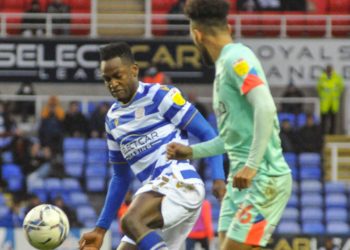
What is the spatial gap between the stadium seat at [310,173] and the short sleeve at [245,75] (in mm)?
13678

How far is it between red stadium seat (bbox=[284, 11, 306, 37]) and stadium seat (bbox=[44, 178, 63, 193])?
221 inches

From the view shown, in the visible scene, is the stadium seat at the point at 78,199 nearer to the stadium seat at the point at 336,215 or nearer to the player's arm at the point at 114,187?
the stadium seat at the point at 336,215

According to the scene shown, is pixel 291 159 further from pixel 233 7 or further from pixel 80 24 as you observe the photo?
pixel 80 24

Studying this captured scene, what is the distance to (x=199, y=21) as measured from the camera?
7.29m

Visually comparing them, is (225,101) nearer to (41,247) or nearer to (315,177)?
(41,247)

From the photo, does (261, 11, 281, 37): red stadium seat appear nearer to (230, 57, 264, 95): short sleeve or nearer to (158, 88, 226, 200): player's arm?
(158, 88, 226, 200): player's arm

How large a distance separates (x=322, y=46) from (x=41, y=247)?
14.0 m

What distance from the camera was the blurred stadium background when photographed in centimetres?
2002

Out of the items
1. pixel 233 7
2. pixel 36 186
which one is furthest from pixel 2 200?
pixel 233 7

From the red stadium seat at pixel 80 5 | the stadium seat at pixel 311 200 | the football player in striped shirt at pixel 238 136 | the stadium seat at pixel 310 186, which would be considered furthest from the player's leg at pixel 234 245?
the red stadium seat at pixel 80 5

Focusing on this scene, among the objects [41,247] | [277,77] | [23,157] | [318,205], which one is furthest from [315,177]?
[41,247]

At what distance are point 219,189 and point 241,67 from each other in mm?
1194

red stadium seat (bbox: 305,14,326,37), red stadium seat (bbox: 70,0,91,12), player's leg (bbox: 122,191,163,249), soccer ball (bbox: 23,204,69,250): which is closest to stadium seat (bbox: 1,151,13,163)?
red stadium seat (bbox: 70,0,91,12)

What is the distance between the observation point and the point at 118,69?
8531mm
